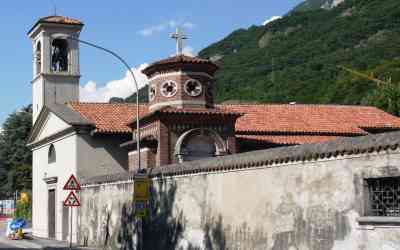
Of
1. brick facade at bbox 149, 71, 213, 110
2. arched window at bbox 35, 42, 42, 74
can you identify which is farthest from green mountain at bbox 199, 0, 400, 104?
brick facade at bbox 149, 71, 213, 110

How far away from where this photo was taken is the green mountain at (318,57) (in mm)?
86875

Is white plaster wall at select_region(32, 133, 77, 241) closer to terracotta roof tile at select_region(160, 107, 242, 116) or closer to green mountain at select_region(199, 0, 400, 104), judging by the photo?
terracotta roof tile at select_region(160, 107, 242, 116)

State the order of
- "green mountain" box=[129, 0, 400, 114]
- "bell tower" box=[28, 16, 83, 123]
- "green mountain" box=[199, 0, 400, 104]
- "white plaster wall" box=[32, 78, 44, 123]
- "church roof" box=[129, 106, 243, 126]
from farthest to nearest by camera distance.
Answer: "green mountain" box=[199, 0, 400, 104] < "green mountain" box=[129, 0, 400, 114] < "white plaster wall" box=[32, 78, 44, 123] < "bell tower" box=[28, 16, 83, 123] < "church roof" box=[129, 106, 243, 126]

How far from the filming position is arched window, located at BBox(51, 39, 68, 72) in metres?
44.4

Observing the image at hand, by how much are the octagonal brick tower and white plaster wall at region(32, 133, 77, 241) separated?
6.16 metres

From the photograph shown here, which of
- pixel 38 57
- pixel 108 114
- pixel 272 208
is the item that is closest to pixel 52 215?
pixel 108 114

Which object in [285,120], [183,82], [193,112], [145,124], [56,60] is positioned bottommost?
[145,124]

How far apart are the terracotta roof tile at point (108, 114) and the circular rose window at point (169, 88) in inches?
177

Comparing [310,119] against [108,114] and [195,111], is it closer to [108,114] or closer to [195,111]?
[195,111]

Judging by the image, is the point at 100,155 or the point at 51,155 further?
the point at 51,155

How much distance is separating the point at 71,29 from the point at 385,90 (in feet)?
124

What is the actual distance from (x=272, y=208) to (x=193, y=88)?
15.8 metres

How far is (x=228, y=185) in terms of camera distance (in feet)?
61.1

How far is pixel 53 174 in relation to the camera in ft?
130
